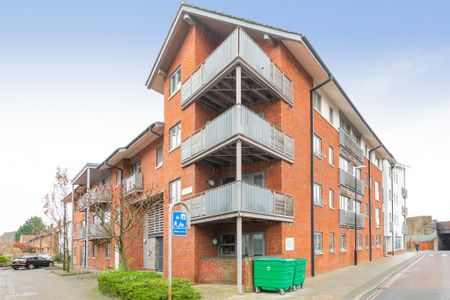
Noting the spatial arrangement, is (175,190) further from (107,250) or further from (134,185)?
(107,250)

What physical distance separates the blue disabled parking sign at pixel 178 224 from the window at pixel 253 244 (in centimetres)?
815

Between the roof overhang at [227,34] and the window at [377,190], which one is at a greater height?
the roof overhang at [227,34]

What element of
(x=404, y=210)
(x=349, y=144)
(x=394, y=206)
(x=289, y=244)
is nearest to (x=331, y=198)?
(x=349, y=144)

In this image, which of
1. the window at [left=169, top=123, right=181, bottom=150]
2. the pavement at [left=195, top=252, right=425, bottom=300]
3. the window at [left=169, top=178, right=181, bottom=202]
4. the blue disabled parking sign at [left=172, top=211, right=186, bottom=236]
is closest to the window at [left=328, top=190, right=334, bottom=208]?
the pavement at [left=195, top=252, right=425, bottom=300]

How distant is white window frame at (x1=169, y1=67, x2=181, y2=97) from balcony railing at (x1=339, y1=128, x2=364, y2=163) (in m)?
11.2

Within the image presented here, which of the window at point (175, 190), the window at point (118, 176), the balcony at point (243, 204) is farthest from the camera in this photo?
the window at point (118, 176)

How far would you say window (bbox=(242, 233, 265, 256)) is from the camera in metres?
18.0

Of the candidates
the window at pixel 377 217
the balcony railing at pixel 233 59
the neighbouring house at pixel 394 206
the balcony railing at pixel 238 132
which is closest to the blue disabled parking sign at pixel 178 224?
the balcony railing at pixel 238 132

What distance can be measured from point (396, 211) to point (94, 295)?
142ft

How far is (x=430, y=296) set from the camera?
537 inches

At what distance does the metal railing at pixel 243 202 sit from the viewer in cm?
1538

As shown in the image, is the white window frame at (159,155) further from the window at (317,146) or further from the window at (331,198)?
the window at (331,198)

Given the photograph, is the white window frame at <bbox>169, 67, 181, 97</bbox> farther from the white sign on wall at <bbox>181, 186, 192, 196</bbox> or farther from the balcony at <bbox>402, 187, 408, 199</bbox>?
the balcony at <bbox>402, 187, 408, 199</bbox>

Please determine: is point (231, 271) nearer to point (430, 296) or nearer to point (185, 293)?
point (185, 293)
